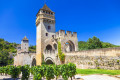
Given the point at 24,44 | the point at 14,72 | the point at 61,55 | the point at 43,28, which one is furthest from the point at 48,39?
the point at 24,44

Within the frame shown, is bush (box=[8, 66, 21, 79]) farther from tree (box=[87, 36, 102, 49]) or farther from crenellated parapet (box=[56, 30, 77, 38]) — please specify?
tree (box=[87, 36, 102, 49])

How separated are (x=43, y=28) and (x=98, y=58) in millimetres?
15243

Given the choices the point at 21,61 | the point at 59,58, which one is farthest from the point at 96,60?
the point at 21,61

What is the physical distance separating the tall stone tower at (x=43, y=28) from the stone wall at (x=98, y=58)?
8.68m

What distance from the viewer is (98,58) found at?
47.4ft

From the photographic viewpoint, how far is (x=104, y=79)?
8617 millimetres

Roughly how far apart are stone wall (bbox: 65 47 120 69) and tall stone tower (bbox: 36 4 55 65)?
8.68 metres

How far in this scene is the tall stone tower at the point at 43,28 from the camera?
2427 centimetres

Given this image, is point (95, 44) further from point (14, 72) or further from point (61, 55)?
point (14, 72)

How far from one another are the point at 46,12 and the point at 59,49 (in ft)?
34.7

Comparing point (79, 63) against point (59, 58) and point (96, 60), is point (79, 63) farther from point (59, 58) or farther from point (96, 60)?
point (59, 58)

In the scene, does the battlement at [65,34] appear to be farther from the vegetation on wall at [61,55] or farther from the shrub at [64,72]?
the shrub at [64,72]

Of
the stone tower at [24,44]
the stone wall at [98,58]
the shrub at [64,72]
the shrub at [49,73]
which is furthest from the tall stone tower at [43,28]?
the stone tower at [24,44]

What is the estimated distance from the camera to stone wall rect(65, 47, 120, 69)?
12.4 metres
